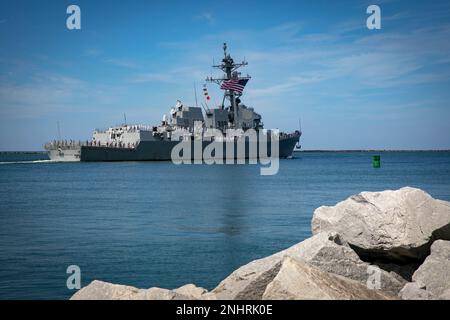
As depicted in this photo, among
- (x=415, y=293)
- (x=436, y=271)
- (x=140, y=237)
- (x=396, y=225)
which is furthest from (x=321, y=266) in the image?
(x=140, y=237)

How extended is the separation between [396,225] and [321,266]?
1.60 meters

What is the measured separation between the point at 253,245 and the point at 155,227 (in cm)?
492

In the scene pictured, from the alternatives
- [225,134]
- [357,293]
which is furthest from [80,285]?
[225,134]

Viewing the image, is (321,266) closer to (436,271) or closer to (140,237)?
(436,271)

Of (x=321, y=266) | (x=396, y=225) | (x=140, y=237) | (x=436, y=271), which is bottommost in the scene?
(x=140, y=237)

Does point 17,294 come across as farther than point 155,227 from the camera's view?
No

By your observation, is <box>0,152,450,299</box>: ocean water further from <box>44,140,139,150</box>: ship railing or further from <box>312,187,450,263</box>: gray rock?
<box>44,140,139,150</box>: ship railing

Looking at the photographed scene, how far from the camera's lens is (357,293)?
19.0ft

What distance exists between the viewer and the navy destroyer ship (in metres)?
81.9

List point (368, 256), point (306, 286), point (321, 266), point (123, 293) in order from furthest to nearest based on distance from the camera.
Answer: point (368, 256) → point (321, 266) → point (123, 293) → point (306, 286)

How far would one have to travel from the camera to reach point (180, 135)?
8212 centimetres

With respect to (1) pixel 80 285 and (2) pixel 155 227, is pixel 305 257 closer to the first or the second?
(1) pixel 80 285

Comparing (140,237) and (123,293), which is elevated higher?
(123,293)

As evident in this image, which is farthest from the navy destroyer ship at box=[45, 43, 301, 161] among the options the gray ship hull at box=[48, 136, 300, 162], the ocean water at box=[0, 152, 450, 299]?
the ocean water at box=[0, 152, 450, 299]
